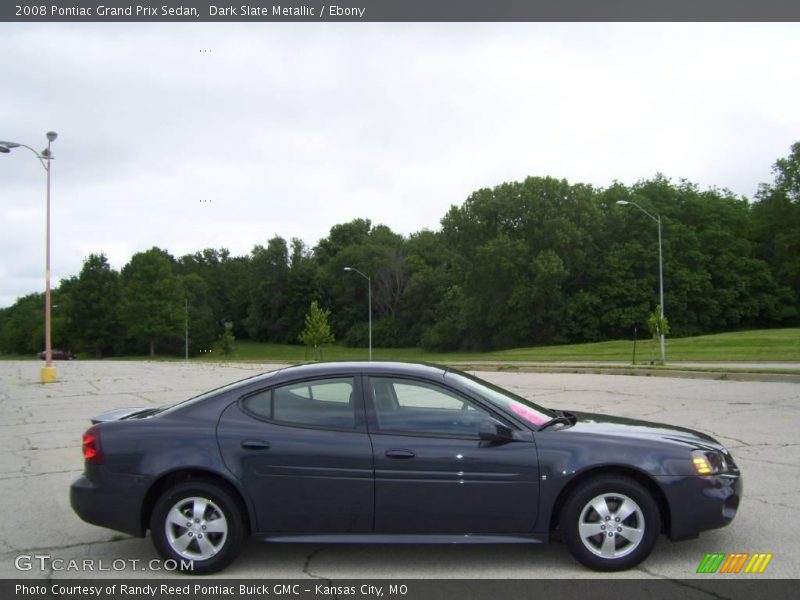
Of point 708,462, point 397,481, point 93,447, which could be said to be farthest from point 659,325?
point 93,447

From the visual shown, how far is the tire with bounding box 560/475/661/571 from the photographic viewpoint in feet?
15.5

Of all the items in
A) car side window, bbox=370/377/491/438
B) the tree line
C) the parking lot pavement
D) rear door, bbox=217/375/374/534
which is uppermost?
the tree line

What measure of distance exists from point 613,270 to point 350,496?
208ft

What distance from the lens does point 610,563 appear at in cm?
475

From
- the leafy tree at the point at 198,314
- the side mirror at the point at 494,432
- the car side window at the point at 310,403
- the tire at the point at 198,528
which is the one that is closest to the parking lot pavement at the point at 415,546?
the tire at the point at 198,528

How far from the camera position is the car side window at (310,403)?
500 cm

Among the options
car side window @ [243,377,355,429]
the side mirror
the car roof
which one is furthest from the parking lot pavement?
the car roof

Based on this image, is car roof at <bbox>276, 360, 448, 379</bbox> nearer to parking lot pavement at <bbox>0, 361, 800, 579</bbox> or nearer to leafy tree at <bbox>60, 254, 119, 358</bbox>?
parking lot pavement at <bbox>0, 361, 800, 579</bbox>

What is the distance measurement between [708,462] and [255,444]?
310 centimetres

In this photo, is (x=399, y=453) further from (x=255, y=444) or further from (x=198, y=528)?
(x=198, y=528)

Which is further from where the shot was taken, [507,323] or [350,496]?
[507,323]
